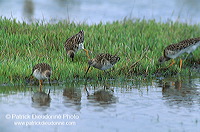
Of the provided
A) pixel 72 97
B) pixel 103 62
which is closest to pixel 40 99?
pixel 72 97

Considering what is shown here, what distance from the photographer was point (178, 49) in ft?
45.0

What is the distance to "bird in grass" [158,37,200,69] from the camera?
1338cm

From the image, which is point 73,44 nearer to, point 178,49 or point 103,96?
point 178,49

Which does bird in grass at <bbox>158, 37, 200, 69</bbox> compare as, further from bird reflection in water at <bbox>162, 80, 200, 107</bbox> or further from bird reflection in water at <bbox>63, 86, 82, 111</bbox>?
bird reflection in water at <bbox>63, 86, 82, 111</bbox>

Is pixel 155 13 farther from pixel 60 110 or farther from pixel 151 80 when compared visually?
Answer: pixel 60 110

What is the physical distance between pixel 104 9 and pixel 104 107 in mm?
16209

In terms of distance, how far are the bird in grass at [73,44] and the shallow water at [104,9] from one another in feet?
25.1

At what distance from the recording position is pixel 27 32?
14.6 m

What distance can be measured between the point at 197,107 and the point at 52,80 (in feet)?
12.0

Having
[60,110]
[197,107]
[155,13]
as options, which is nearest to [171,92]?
[197,107]

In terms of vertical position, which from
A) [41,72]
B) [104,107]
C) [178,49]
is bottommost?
[104,107]

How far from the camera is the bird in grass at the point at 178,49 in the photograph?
43.9 ft

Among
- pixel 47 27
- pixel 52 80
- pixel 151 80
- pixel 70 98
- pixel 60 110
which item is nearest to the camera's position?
pixel 60 110

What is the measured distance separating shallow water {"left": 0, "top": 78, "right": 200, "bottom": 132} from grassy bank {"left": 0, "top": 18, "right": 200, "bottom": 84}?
71cm
